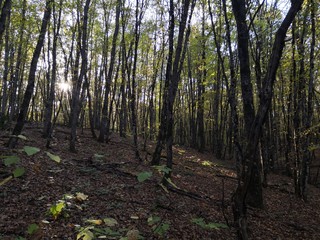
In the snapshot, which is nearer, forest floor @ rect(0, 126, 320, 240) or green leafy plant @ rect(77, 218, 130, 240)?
green leafy plant @ rect(77, 218, 130, 240)

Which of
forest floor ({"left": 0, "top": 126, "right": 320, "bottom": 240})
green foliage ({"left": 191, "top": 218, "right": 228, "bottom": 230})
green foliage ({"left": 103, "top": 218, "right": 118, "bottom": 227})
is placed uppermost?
green foliage ({"left": 103, "top": 218, "right": 118, "bottom": 227})

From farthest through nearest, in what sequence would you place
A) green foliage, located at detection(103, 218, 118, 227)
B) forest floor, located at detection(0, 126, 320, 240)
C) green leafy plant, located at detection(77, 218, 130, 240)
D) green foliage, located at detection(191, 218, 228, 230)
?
forest floor, located at detection(0, 126, 320, 240)
green foliage, located at detection(191, 218, 228, 230)
green foliage, located at detection(103, 218, 118, 227)
green leafy plant, located at detection(77, 218, 130, 240)

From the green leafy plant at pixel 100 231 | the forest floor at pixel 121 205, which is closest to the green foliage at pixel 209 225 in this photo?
the forest floor at pixel 121 205

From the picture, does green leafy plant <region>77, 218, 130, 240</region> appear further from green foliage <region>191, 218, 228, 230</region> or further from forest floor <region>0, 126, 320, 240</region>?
green foliage <region>191, 218, 228, 230</region>

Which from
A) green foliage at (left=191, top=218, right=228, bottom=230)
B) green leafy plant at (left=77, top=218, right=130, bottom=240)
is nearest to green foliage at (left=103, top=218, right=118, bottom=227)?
green leafy plant at (left=77, top=218, right=130, bottom=240)

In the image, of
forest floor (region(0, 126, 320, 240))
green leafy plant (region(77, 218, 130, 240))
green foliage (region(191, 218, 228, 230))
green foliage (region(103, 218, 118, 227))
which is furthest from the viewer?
forest floor (region(0, 126, 320, 240))

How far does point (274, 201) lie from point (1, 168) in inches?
371

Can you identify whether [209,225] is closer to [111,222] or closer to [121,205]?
[111,222]

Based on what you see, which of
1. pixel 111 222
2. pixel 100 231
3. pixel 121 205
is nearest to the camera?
pixel 111 222

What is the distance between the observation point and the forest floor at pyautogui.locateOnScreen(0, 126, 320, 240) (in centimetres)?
494

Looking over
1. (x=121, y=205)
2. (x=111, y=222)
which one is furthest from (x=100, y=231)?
(x=121, y=205)

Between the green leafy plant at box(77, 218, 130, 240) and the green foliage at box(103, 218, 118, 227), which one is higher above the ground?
the green foliage at box(103, 218, 118, 227)

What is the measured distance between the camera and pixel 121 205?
6660 millimetres

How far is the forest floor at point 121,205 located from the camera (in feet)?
16.2
